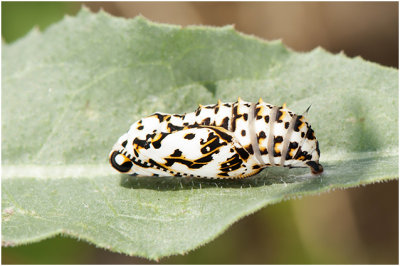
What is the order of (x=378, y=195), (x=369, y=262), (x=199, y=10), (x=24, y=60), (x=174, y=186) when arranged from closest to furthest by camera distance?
(x=174, y=186) → (x=24, y=60) → (x=369, y=262) → (x=378, y=195) → (x=199, y=10)

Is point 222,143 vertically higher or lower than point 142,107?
lower

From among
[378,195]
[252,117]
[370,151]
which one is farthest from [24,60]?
[378,195]

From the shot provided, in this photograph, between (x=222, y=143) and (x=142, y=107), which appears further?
(x=142, y=107)

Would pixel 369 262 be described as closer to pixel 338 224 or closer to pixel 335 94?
pixel 338 224
